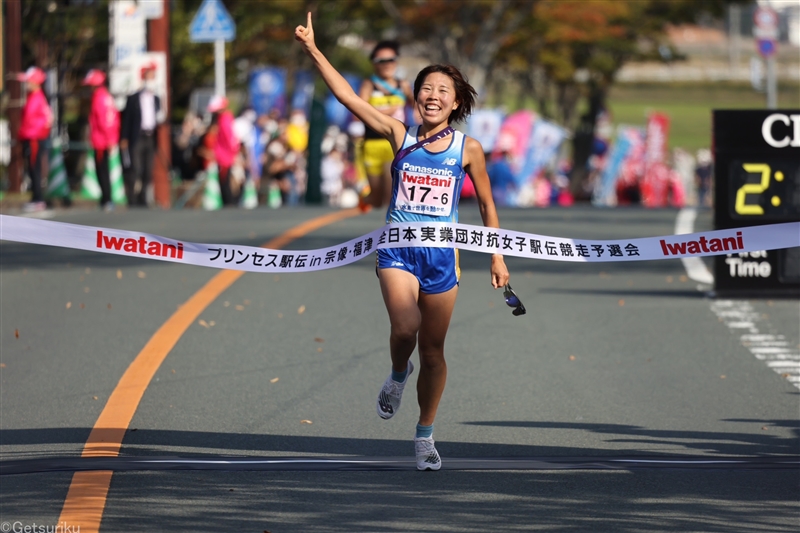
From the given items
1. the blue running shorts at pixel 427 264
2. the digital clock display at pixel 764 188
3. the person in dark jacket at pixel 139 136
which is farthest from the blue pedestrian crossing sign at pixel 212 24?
the blue running shorts at pixel 427 264

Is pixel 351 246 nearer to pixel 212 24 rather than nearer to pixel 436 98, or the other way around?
pixel 436 98

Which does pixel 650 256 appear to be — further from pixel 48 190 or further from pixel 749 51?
pixel 749 51

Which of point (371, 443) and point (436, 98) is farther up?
point (436, 98)

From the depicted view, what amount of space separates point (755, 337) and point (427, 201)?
4802mm

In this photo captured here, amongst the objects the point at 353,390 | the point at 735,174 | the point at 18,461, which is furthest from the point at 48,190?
the point at 18,461

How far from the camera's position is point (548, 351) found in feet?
31.8

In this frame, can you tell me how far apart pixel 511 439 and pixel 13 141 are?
2181 centimetres

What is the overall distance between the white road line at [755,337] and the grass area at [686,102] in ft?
196

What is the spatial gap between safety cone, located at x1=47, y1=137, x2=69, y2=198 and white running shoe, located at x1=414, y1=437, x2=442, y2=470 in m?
17.6

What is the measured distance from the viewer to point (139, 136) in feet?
72.0

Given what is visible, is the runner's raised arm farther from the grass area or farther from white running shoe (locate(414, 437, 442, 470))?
the grass area

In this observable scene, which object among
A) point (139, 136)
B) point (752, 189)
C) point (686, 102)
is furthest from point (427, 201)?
point (686, 102)

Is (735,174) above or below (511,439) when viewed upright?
above

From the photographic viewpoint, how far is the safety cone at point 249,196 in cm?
2614
